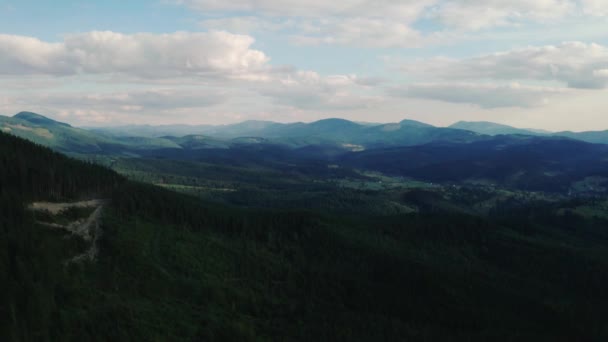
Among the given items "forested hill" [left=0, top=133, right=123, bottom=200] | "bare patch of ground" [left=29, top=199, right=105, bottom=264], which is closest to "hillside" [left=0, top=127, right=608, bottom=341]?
"forested hill" [left=0, top=133, right=123, bottom=200]

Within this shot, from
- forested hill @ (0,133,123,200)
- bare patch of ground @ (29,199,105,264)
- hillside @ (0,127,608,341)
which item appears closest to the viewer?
hillside @ (0,127,608,341)

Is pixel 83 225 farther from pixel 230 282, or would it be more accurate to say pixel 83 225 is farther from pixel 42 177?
pixel 230 282

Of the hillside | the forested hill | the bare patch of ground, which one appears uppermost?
the forested hill

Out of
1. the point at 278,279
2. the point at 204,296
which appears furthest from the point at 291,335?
the point at 278,279

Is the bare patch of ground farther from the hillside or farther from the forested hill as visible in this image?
the forested hill

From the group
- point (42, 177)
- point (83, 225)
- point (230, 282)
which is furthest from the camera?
point (42, 177)

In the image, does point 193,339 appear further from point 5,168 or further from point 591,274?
point 591,274

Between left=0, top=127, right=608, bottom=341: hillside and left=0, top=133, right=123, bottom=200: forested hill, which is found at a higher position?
left=0, top=133, right=123, bottom=200: forested hill

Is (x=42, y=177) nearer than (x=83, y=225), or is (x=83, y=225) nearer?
(x=83, y=225)

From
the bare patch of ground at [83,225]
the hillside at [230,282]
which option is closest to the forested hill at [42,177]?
A: the hillside at [230,282]

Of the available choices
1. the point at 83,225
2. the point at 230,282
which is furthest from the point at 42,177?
the point at 230,282

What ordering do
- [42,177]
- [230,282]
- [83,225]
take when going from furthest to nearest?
[42,177]
[230,282]
[83,225]

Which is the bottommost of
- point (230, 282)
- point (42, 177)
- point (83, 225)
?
point (230, 282)

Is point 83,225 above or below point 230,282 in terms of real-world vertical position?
above
